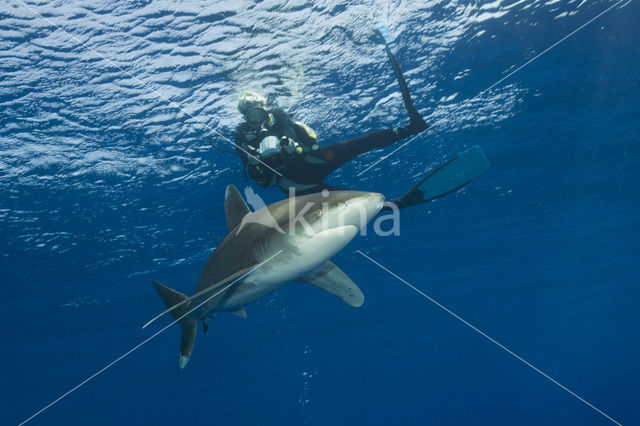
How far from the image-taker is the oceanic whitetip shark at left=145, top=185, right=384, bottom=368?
3.30m

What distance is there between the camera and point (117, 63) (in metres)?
7.87

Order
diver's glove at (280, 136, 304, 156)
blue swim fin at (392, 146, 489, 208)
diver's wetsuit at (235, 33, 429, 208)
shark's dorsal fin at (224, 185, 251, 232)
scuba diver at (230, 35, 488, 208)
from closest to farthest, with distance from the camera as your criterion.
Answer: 1. blue swim fin at (392, 146, 489, 208)
2. shark's dorsal fin at (224, 185, 251, 232)
3. diver's glove at (280, 136, 304, 156)
4. scuba diver at (230, 35, 488, 208)
5. diver's wetsuit at (235, 33, 429, 208)

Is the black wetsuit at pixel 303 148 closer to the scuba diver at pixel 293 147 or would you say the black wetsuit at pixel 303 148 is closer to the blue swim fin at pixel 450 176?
the scuba diver at pixel 293 147

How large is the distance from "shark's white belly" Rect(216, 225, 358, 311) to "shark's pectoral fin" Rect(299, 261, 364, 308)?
0.73 metres

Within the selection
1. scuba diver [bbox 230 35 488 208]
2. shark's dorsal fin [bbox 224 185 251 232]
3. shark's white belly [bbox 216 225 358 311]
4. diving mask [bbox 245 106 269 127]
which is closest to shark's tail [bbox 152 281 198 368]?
shark's white belly [bbox 216 225 358 311]

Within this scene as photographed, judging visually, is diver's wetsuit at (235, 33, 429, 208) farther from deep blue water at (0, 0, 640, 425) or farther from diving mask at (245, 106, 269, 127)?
deep blue water at (0, 0, 640, 425)

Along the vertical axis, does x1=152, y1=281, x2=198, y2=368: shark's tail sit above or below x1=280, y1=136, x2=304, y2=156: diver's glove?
below

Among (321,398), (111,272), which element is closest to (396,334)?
(111,272)

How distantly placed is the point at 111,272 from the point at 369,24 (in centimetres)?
1718

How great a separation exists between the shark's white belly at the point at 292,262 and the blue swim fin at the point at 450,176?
171 centimetres

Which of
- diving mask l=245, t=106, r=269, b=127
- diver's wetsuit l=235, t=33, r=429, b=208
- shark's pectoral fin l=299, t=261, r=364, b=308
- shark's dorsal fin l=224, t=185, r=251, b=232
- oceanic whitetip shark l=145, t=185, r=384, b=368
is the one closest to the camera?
oceanic whitetip shark l=145, t=185, r=384, b=368

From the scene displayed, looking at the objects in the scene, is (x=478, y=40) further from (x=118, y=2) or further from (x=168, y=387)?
(x=168, y=387)

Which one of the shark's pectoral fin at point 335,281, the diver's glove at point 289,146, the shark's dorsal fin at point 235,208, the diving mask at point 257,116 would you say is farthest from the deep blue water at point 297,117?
the shark's pectoral fin at point 335,281

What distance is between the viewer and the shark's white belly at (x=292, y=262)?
3455mm
